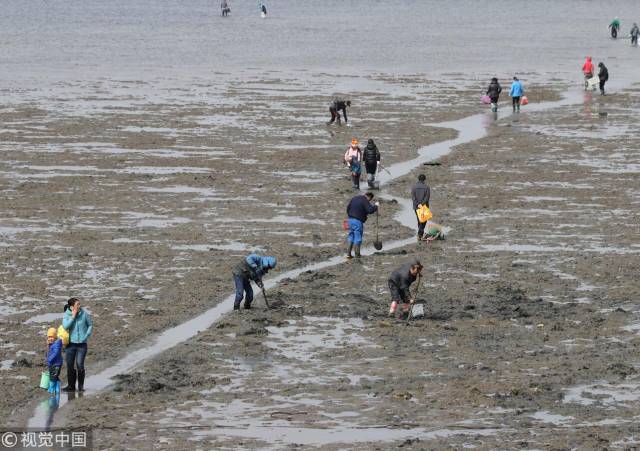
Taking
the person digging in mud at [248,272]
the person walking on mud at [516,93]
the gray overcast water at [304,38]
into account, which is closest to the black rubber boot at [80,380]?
the person digging in mud at [248,272]

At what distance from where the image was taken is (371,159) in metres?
33.1

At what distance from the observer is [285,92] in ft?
187

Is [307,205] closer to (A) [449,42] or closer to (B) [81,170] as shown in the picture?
(B) [81,170]

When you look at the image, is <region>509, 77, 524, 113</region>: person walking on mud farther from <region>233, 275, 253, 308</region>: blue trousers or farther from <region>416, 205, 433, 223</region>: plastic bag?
<region>233, 275, 253, 308</region>: blue trousers

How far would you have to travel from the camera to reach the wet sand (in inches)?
634

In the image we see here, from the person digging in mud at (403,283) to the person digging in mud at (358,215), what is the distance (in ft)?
13.2

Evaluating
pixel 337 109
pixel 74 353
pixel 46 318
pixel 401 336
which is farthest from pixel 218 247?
pixel 337 109

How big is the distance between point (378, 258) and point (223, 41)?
6796 cm

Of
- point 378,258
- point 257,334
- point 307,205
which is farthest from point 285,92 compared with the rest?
point 257,334

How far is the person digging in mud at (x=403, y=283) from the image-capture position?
2088 cm

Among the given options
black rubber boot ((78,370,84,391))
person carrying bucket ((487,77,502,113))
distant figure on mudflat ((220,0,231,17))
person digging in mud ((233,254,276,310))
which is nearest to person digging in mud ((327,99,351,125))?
person carrying bucket ((487,77,502,113))

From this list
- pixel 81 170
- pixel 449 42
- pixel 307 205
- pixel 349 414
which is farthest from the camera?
pixel 449 42

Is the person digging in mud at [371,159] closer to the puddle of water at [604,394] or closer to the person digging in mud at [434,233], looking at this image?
the person digging in mud at [434,233]

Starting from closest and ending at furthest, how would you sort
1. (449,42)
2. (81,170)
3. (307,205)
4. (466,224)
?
(466,224) < (307,205) < (81,170) < (449,42)
